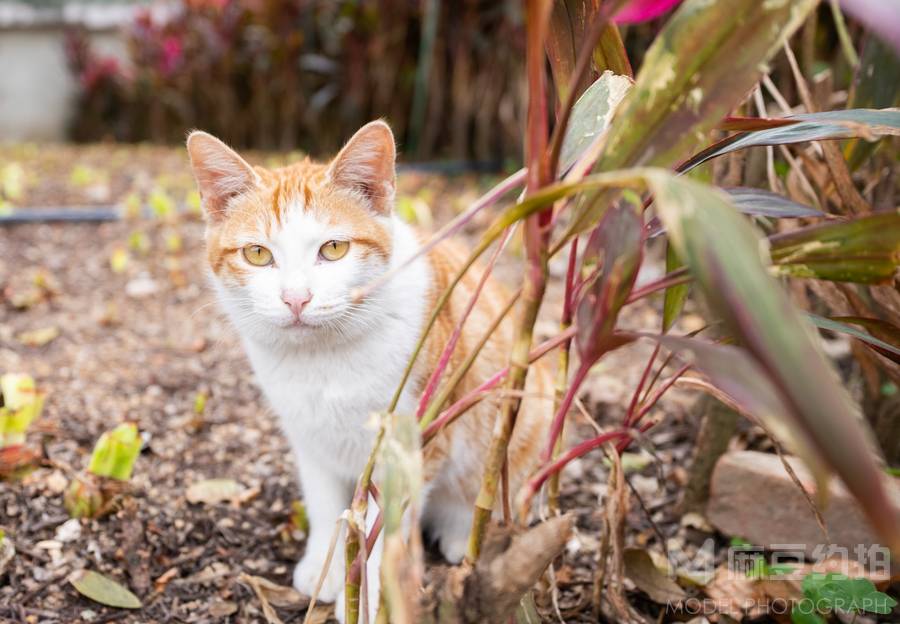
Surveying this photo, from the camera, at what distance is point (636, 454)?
2.01 meters

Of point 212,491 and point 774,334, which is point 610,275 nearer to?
point 774,334

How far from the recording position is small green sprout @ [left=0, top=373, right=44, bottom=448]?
1533 millimetres

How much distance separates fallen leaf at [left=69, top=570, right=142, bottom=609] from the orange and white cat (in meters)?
0.31

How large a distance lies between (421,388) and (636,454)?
2.78 feet

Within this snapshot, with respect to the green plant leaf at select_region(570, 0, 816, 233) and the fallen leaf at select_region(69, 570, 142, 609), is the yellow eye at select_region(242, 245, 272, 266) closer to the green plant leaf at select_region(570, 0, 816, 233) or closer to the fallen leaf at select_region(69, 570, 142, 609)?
the fallen leaf at select_region(69, 570, 142, 609)

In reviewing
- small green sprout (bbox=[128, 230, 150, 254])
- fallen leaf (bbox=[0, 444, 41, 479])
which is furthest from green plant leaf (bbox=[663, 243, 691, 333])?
small green sprout (bbox=[128, 230, 150, 254])

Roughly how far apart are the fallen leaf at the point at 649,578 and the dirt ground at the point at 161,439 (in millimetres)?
87

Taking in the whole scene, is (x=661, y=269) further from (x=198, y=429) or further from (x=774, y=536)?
(x=198, y=429)

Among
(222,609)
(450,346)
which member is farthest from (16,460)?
(450,346)

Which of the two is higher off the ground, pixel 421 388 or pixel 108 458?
pixel 421 388

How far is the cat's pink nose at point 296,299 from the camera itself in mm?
1229

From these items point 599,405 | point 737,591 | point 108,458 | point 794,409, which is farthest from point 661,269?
point 794,409

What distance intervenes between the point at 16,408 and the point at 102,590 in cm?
43

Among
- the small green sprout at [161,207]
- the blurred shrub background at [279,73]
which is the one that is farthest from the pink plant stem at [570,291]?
the small green sprout at [161,207]
